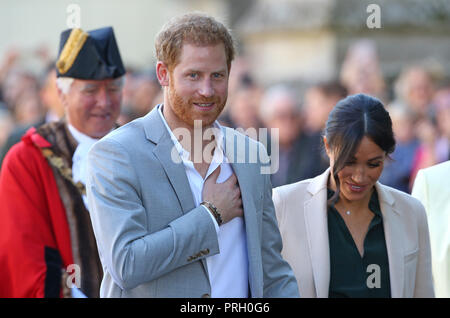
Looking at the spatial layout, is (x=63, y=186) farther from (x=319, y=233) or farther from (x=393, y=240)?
(x=393, y=240)

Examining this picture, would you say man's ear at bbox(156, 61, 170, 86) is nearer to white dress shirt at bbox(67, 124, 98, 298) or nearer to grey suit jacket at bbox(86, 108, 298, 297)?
grey suit jacket at bbox(86, 108, 298, 297)

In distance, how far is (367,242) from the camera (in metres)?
4.24

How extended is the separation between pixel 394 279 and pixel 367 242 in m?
0.23

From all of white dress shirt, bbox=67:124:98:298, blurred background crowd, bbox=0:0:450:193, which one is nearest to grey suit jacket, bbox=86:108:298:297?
white dress shirt, bbox=67:124:98:298

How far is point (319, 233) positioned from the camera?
4.20 metres

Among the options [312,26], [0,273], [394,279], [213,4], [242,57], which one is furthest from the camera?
[213,4]

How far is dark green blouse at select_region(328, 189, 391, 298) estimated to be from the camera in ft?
13.5

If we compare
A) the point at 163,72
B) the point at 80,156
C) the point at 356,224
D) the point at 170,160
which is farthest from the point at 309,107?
the point at 170,160

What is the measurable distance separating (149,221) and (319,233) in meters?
1.05

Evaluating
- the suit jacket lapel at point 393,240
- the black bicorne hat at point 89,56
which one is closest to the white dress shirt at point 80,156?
the black bicorne hat at point 89,56

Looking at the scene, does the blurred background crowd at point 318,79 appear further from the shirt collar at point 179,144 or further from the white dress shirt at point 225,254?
the white dress shirt at point 225,254

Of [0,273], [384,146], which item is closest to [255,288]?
[384,146]

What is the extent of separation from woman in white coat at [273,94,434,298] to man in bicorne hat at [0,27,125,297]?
1281mm

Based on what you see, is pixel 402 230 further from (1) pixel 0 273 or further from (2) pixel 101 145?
(1) pixel 0 273
